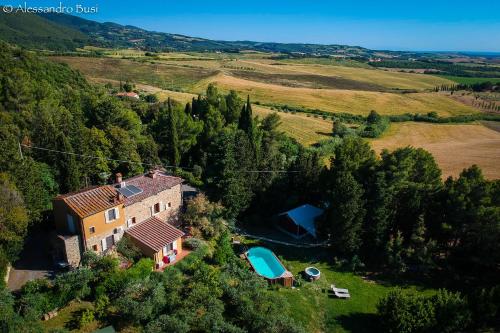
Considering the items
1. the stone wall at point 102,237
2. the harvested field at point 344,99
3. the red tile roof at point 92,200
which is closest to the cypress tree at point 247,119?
the red tile roof at point 92,200

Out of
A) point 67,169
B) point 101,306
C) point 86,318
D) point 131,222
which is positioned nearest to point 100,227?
point 131,222

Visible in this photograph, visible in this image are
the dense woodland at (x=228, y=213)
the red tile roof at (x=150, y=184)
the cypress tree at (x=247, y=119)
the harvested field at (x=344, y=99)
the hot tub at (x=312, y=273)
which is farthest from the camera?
the harvested field at (x=344, y=99)

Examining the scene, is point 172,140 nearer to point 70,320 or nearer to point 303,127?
point 70,320

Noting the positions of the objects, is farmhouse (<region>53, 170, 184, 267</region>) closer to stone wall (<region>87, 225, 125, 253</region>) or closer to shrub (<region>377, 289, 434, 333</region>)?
stone wall (<region>87, 225, 125, 253</region>)

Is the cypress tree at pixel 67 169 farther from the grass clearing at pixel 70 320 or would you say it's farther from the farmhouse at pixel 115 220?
the grass clearing at pixel 70 320

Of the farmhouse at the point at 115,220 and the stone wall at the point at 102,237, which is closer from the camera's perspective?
the farmhouse at the point at 115,220
